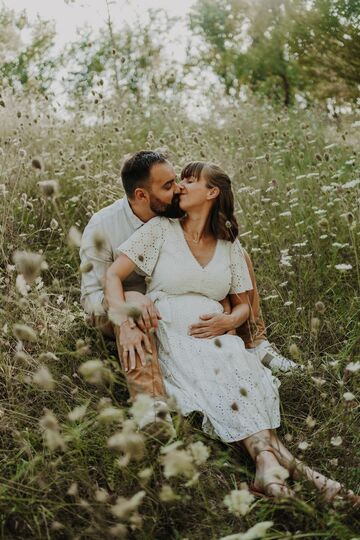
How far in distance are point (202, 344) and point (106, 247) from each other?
934 millimetres

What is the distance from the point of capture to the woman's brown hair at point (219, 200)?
3.18m

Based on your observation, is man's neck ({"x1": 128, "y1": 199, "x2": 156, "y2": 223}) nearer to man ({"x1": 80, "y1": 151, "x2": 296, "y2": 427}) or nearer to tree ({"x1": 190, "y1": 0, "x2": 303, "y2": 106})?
man ({"x1": 80, "y1": 151, "x2": 296, "y2": 427})

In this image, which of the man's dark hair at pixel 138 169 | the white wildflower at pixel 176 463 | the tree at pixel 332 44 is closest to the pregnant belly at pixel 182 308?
the man's dark hair at pixel 138 169

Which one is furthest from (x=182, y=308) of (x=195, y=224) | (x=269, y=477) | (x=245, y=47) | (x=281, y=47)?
(x=245, y=47)

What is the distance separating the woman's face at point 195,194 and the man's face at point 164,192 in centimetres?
7

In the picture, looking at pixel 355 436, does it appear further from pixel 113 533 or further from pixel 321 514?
pixel 113 533

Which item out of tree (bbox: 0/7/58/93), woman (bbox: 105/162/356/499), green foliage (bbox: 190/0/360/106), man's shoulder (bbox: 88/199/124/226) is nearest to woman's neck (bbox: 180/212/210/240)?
woman (bbox: 105/162/356/499)

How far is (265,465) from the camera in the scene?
246 cm

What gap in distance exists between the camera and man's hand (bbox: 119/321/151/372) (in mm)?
2805

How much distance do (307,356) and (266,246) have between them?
1.01 m

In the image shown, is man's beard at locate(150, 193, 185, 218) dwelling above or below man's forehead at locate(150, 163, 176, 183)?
below

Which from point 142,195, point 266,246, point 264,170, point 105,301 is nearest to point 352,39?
point 264,170

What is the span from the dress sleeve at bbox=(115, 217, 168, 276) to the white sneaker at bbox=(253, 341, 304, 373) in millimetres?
684

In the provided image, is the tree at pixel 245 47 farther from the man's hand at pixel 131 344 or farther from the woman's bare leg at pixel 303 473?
the woman's bare leg at pixel 303 473
